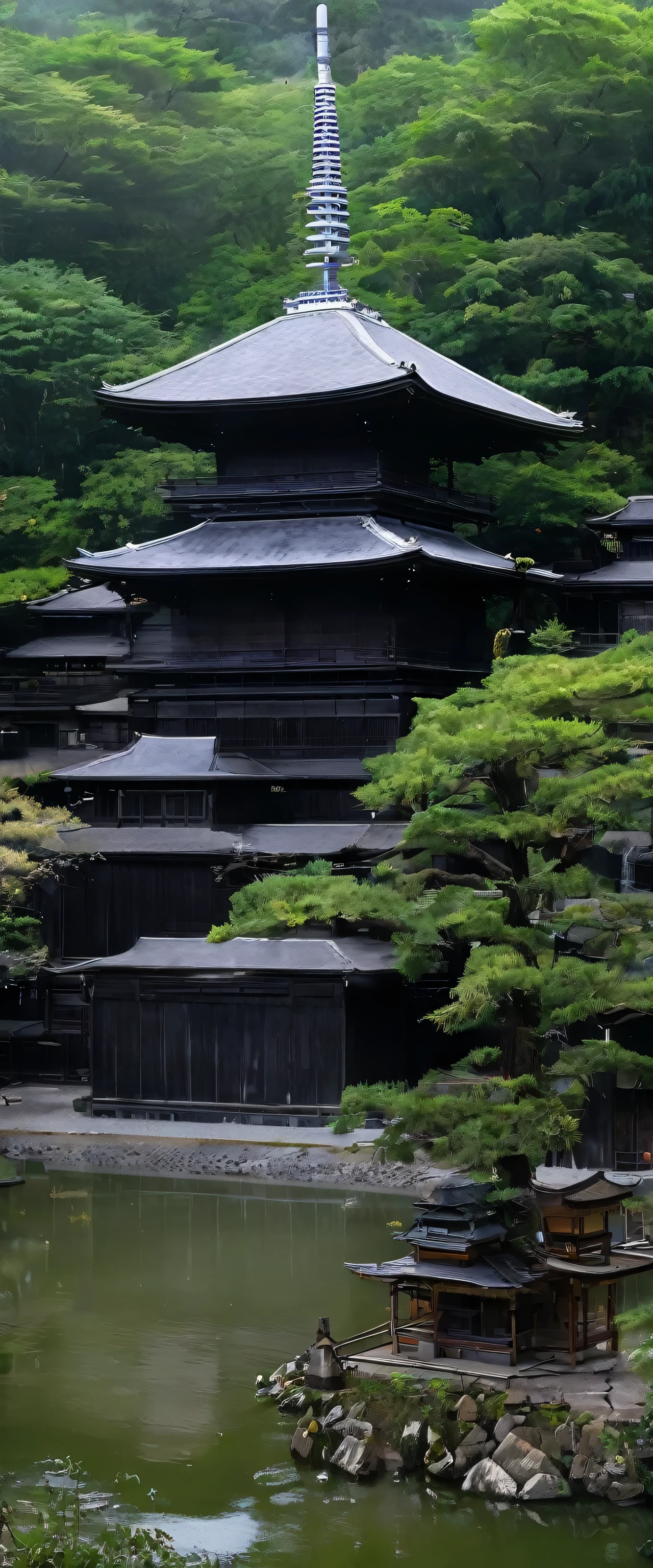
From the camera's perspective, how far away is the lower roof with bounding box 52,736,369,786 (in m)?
29.5

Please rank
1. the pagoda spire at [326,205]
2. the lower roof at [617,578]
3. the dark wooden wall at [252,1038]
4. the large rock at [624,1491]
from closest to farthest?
the large rock at [624,1491]
the dark wooden wall at [252,1038]
the pagoda spire at [326,205]
the lower roof at [617,578]

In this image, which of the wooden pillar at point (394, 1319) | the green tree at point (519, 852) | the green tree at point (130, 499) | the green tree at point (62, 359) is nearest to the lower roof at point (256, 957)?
the green tree at point (519, 852)

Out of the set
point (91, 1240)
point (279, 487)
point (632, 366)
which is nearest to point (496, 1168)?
point (91, 1240)

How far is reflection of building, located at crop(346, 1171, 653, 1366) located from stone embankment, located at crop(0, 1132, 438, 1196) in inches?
278

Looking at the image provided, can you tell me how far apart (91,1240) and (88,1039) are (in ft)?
26.2

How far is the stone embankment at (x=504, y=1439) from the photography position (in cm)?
1365

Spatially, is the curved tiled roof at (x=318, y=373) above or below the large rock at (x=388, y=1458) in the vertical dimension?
above

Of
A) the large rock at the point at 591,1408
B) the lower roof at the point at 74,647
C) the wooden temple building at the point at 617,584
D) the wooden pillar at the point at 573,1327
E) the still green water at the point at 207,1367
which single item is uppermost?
the wooden temple building at the point at 617,584

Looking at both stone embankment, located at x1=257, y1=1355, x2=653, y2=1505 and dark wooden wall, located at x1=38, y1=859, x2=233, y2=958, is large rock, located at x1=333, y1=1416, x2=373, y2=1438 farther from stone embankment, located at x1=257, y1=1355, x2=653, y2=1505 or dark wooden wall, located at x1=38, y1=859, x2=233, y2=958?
dark wooden wall, located at x1=38, y1=859, x2=233, y2=958

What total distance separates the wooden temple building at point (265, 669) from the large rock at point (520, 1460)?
1222 centimetres

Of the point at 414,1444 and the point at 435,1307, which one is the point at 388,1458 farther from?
the point at 435,1307

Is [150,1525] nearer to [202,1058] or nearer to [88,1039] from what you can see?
[202,1058]

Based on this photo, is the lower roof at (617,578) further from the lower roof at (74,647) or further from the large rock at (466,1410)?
the large rock at (466,1410)

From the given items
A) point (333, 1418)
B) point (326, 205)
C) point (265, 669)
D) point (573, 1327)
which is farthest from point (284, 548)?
point (333, 1418)
